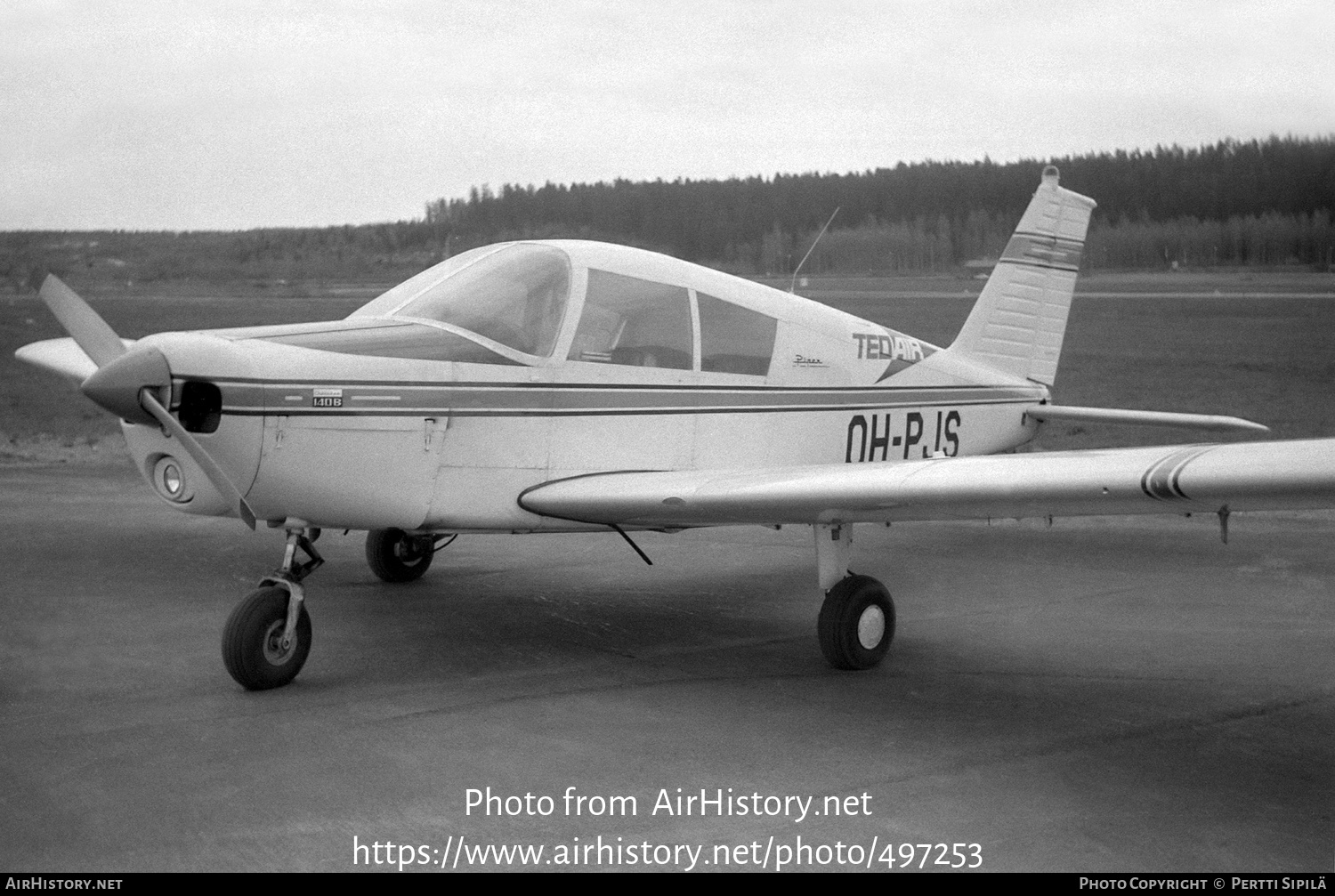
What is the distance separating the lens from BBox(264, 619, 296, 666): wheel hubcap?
5.01 meters

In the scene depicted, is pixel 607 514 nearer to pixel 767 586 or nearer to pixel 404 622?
pixel 404 622

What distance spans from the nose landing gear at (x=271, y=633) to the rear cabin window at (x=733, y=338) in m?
2.21

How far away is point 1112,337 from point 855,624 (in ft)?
28.7

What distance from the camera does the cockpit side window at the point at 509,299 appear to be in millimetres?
5699

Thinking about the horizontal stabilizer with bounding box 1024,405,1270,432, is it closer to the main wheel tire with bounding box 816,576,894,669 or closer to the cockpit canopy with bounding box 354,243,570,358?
the main wheel tire with bounding box 816,576,894,669

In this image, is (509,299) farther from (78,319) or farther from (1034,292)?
(1034,292)

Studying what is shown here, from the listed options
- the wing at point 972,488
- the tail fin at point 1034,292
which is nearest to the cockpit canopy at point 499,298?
the wing at point 972,488

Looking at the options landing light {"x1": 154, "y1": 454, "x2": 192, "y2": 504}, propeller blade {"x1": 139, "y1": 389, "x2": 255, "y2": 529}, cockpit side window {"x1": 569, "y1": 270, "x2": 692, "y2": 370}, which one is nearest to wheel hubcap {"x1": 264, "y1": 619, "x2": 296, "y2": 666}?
propeller blade {"x1": 139, "y1": 389, "x2": 255, "y2": 529}

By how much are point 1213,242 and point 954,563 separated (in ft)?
11.8

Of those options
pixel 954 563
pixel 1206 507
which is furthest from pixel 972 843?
pixel 954 563

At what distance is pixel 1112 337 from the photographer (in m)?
13.1

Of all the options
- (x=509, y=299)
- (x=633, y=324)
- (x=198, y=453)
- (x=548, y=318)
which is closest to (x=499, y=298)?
(x=509, y=299)

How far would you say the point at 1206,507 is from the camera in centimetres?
416

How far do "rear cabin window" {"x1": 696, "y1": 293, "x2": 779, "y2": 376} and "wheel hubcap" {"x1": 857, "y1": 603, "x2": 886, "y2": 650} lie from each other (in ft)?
4.97
